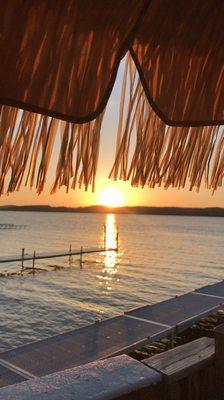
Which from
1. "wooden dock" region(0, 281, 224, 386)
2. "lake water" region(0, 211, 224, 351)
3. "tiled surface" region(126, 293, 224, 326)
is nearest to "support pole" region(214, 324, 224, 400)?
"wooden dock" region(0, 281, 224, 386)

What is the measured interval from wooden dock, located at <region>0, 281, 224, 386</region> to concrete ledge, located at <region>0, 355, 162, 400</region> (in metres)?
7.33

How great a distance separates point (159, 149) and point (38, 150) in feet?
2.18

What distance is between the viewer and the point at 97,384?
1.63 m

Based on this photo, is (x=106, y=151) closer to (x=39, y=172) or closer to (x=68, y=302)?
(x=39, y=172)

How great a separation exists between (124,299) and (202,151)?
26.7m

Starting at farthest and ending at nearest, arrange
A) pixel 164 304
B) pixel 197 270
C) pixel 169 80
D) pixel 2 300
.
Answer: pixel 197 270
pixel 2 300
pixel 164 304
pixel 169 80

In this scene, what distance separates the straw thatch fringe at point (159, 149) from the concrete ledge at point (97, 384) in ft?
2.77

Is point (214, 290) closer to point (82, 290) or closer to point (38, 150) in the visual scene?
point (82, 290)

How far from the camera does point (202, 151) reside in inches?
82.0

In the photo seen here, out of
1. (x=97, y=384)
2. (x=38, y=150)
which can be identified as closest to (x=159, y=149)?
(x=38, y=150)

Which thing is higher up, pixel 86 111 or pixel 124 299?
pixel 86 111

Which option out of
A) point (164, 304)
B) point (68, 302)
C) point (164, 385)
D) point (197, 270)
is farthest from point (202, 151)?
point (197, 270)

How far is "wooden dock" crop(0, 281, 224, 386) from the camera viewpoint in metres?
9.14

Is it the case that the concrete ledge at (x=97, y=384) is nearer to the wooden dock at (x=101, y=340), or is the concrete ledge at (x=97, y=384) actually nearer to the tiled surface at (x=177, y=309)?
the wooden dock at (x=101, y=340)
